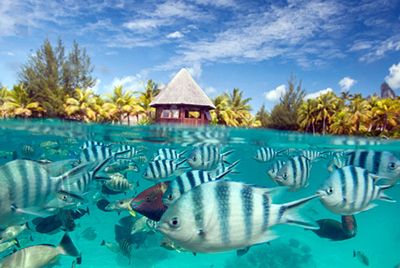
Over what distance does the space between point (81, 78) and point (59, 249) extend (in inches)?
2009

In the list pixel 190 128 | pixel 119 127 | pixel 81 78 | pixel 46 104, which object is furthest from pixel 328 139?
pixel 81 78

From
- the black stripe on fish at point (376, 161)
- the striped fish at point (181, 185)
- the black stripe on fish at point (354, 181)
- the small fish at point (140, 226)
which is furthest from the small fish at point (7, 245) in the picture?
the black stripe on fish at point (376, 161)

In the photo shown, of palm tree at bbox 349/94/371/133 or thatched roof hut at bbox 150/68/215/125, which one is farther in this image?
palm tree at bbox 349/94/371/133

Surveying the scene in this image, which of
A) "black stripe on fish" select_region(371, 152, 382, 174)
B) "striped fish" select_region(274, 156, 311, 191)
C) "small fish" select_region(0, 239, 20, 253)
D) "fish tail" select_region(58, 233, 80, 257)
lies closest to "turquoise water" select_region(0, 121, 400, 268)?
"small fish" select_region(0, 239, 20, 253)

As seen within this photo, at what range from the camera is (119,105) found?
144ft

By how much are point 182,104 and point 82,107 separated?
1933 centimetres

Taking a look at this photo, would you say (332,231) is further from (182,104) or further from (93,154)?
(182,104)

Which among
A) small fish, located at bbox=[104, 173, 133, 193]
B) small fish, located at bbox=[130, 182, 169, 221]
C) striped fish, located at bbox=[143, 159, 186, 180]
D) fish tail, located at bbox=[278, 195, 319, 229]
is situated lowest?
small fish, located at bbox=[104, 173, 133, 193]

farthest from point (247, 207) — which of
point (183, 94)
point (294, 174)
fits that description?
point (183, 94)

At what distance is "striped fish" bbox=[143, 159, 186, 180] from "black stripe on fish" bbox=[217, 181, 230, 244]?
3.83m

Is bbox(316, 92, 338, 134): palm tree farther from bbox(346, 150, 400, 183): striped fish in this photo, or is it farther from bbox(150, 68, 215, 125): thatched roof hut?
bbox(346, 150, 400, 183): striped fish

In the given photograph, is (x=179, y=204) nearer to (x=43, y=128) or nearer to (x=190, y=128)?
(x=190, y=128)

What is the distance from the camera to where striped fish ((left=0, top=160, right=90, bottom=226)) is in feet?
9.93

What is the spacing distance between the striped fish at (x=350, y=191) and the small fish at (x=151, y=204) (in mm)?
2246
